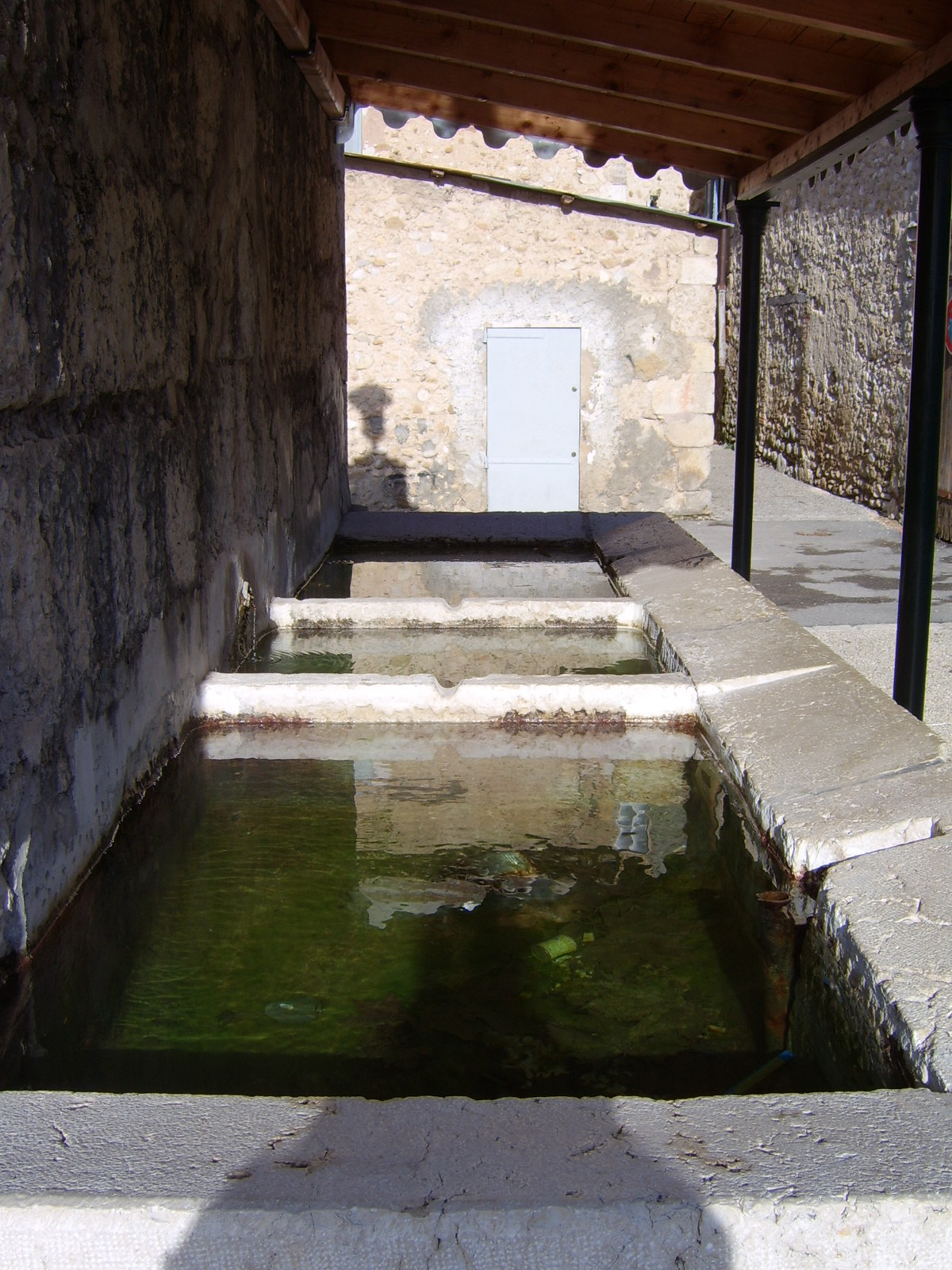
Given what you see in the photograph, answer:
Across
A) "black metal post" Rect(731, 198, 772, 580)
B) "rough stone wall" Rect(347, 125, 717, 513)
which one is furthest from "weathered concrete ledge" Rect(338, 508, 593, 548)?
"rough stone wall" Rect(347, 125, 717, 513)

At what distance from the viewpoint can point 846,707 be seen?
270 cm

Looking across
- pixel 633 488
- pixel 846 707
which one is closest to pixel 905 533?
pixel 846 707

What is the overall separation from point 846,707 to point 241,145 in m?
2.60

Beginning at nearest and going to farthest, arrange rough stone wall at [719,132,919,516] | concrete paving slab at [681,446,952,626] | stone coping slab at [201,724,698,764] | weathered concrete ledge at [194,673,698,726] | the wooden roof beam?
stone coping slab at [201,724,698,764], weathered concrete ledge at [194,673,698,726], the wooden roof beam, concrete paving slab at [681,446,952,626], rough stone wall at [719,132,919,516]

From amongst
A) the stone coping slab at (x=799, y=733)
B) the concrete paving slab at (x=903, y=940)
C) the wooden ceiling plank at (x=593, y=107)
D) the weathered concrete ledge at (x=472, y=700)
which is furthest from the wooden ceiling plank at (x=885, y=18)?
the concrete paving slab at (x=903, y=940)

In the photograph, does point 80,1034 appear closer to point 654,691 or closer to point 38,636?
point 38,636

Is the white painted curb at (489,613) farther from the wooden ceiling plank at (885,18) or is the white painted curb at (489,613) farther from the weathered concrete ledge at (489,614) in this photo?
the wooden ceiling plank at (885,18)

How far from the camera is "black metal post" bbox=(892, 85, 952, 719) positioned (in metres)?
3.04

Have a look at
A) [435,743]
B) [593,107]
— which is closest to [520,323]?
[593,107]

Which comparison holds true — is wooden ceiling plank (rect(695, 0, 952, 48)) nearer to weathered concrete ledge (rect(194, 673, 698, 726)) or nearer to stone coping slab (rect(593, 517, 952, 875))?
stone coping slab (rect(593, 517, 952, 875))

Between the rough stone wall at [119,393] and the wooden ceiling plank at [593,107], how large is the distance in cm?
79

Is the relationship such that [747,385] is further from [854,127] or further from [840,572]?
[840,572]

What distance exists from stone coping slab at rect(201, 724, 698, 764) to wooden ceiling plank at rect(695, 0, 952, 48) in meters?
1.82

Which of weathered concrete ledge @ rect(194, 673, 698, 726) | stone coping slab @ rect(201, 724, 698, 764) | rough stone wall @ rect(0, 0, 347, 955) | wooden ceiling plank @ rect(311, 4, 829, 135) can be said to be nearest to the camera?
rough stone wall @ rect(0, 0, 347, 955)
